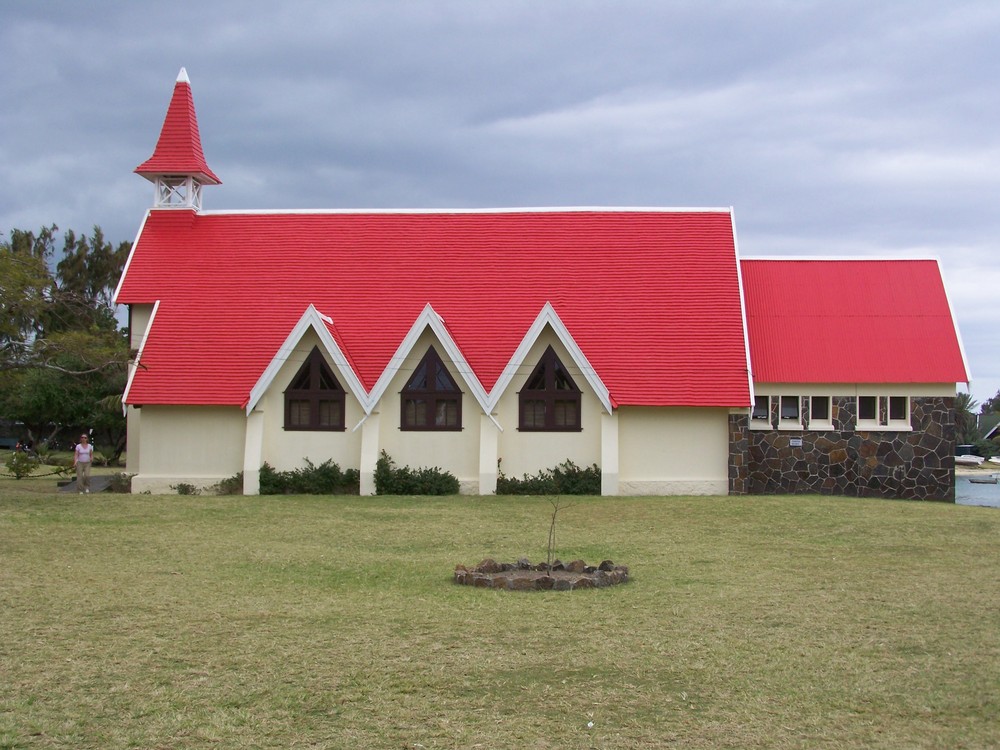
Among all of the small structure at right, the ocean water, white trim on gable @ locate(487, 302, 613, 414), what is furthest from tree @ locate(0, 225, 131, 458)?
the ocean water

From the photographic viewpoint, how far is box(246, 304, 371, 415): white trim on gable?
1143 inches

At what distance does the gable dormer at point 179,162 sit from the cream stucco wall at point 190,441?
8.17 m

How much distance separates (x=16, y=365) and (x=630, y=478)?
15.2 metres

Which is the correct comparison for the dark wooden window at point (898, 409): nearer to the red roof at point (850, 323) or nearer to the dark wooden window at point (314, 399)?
the red roof at point (850, 323)

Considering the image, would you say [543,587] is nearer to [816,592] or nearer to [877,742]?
[816,592]

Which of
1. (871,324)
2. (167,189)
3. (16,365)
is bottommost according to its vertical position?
(16,365)

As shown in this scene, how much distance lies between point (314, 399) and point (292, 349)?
1482 mm

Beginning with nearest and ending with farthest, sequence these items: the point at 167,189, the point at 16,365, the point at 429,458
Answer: the point at 16,365
the point at 429,458
the point at 167,189

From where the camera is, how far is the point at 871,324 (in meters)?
32.6

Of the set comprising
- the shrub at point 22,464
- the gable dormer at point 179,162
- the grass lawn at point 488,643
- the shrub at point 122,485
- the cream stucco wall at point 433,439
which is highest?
the gable dormer at point 179,162

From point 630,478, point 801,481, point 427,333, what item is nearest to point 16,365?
point 427,333

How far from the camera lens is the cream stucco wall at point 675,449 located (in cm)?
2969

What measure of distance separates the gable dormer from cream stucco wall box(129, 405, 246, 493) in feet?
26.8

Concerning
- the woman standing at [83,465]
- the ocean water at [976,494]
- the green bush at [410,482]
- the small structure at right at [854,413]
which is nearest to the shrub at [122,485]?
the woman standing at [83,465]
